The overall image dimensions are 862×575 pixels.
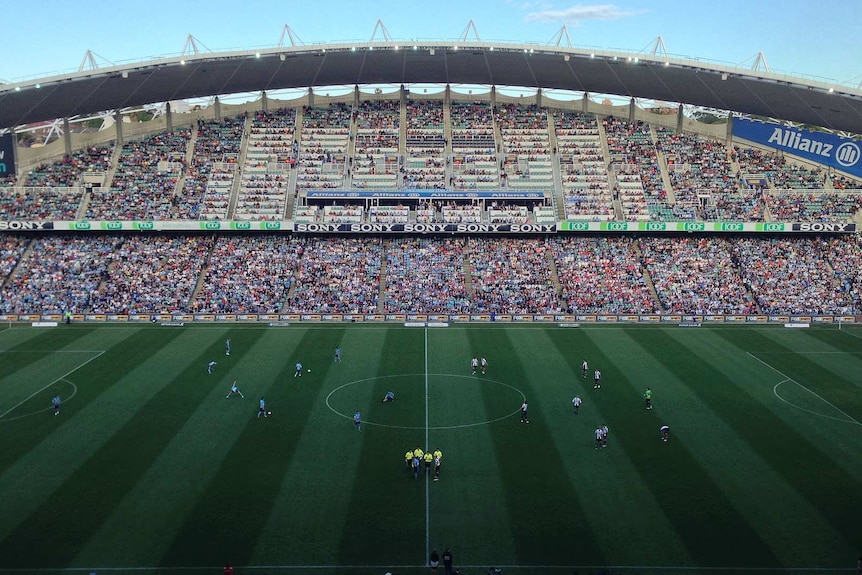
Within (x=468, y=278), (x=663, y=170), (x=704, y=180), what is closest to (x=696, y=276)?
(x=704, y=180)

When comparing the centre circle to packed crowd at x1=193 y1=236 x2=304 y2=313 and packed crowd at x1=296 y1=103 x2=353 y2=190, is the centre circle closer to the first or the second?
packed crowd at x1=193 y1=236 x2=304 y2=313

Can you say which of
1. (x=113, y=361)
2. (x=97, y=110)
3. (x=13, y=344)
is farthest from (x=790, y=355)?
(x=97, y=110)

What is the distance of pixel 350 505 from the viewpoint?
82.2ft

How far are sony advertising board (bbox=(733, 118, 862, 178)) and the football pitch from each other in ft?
93.8

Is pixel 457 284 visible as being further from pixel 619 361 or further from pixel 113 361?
pixel 113 361

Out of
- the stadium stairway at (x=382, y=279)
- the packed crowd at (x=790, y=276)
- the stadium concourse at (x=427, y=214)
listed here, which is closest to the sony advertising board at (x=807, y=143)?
the stadium concourse at (x=427, y=214)

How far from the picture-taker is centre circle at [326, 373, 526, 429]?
3328cm

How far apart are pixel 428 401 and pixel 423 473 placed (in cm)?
828

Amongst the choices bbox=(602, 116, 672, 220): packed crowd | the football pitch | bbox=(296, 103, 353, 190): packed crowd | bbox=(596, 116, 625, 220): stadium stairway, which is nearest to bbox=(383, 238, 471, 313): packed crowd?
the football pitch

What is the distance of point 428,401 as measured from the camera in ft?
118

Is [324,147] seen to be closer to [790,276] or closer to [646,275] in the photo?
[646,275]

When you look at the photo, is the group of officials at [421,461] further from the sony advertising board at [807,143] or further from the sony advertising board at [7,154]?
the sony advertising board at [807,143]

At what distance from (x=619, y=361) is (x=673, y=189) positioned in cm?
3132

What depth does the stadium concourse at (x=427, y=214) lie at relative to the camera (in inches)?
2301
